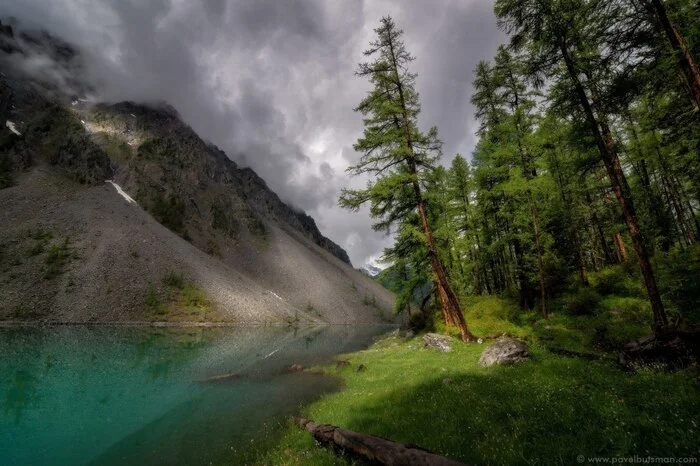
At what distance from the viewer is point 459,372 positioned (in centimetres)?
1344

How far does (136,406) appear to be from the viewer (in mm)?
17828

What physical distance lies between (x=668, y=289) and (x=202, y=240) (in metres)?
155

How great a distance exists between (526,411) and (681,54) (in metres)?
13.0

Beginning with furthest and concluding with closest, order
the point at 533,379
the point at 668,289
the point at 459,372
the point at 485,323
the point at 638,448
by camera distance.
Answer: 1. the point at 485,323
2. the point at 668,289
3. the point at 459,372
4. the point at 533,379
5. the point at 638,448

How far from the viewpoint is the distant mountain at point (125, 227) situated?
78125 millimetres

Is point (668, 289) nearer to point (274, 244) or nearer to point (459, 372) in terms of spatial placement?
point (459, 372)

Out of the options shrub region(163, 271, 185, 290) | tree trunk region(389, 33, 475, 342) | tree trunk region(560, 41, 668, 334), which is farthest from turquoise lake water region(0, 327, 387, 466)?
shrub region(163, 271, 185, 290)

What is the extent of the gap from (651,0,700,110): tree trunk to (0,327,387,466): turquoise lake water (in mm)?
19237

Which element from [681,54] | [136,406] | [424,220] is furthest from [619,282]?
[136,406]

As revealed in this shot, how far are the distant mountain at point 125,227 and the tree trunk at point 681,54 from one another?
9253cm

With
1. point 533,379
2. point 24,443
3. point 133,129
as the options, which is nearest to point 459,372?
point 533,379

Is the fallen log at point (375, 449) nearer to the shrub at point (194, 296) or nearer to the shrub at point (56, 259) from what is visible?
the shrub at point (194, 296)

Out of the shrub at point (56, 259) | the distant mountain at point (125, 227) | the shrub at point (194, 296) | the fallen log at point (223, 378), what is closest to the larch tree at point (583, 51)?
the fallen log at point (223, 378)

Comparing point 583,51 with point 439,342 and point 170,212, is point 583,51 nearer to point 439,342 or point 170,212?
point 439,342
